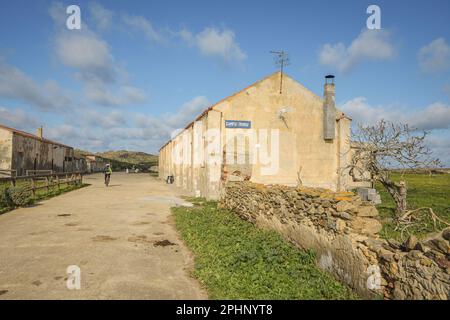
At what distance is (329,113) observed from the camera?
19062mm

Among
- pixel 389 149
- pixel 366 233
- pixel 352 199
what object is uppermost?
pixel 389 149

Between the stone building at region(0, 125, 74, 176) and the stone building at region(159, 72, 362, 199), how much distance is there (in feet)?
48.0

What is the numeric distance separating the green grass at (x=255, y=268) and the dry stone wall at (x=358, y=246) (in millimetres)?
284

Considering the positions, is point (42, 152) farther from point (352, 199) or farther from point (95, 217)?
point (352, 199)

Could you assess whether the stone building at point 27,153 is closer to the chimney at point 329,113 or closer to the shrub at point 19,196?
the shrub at point 19,196

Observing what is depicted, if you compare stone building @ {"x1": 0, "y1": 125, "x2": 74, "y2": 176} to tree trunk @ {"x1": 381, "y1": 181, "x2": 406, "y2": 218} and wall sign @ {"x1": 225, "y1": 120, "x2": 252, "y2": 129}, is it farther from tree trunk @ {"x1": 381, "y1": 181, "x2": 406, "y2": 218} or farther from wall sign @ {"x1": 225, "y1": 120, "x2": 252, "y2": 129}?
tree trunk @ {"x1": 381, "y1": 181, "x2": 406, "y2": 218}

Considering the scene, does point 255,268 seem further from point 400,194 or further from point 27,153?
point 27,153

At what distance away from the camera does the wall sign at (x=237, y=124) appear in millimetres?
17359

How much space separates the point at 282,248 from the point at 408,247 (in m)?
2.93

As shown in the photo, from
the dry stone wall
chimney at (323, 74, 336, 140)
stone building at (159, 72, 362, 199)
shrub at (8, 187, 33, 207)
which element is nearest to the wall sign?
stone building at (159, 72, 362, 199)

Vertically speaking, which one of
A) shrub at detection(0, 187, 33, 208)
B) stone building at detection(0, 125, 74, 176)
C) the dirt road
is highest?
stone building at detection(0, 125, 74, 176)

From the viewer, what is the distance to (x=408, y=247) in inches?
166

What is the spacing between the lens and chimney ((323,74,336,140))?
19047mm
